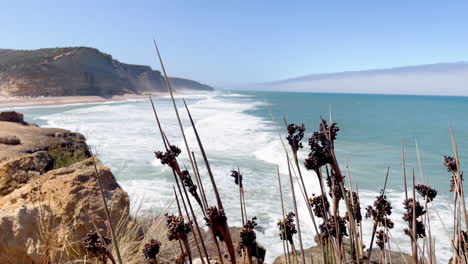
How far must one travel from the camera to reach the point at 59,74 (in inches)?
2109

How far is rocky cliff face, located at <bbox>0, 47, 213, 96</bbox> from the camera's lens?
49.5 m

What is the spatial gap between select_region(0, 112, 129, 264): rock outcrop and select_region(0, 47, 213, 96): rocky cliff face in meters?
54.0

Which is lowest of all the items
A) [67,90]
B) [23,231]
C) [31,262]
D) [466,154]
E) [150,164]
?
[466,154]

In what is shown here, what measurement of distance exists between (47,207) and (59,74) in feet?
193

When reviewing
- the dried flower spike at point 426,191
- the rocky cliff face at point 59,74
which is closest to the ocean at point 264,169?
the dried flower spike at point 426,191

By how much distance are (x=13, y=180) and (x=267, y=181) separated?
6681mm

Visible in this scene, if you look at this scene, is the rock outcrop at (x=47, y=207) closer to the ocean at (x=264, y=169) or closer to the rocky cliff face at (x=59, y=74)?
the ocean at (x=264, y=169)

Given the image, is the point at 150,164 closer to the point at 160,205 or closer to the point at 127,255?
the point at 160,205

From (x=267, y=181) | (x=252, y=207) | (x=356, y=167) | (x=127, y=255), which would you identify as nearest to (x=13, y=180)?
(x=127, y=255)

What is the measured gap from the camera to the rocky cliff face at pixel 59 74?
163 feet

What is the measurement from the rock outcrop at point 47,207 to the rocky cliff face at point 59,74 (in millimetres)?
53994

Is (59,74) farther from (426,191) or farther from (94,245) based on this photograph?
(426,191)

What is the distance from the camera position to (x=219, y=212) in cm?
63

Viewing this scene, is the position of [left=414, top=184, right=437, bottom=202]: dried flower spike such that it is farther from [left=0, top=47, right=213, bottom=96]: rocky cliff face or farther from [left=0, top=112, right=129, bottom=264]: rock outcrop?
[left=0, top=47, right=213, bottom=96]: rocky cliff face
